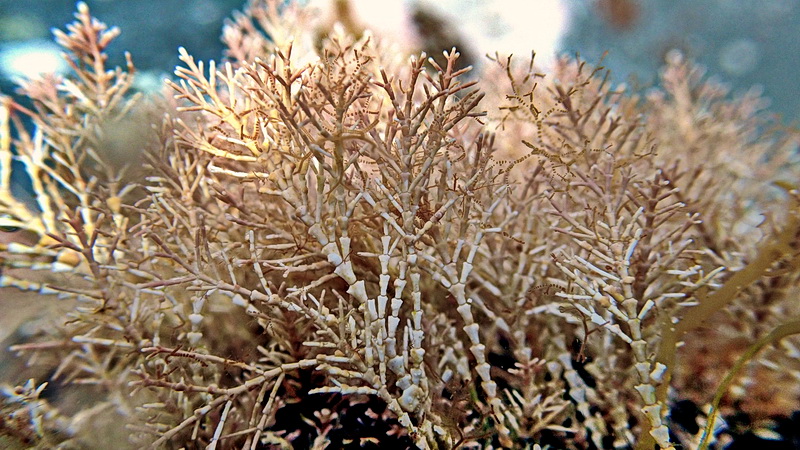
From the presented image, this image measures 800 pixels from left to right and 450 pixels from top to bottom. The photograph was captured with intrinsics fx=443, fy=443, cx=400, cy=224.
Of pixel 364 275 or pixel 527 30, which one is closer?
pixel 364 275

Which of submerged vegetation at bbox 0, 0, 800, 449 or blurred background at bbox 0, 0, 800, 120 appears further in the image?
blurred background at bbox 0, 0, 800, 120

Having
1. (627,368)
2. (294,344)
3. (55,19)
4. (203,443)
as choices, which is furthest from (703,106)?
(55,19)

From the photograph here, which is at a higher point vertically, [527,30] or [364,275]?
[527,30]

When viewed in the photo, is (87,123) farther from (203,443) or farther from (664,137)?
(664,137)

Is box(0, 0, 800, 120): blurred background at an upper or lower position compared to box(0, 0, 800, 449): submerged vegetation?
upper
